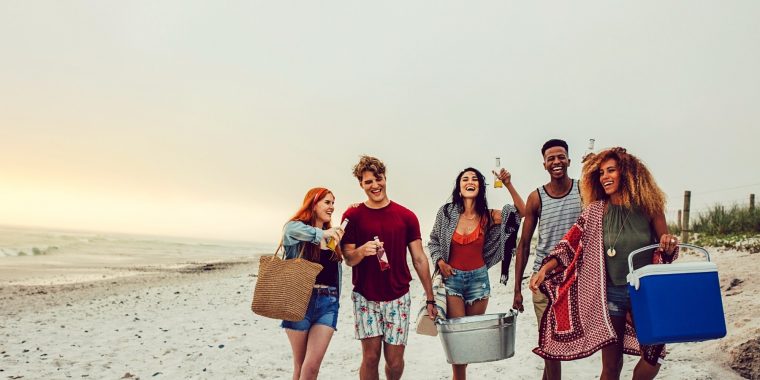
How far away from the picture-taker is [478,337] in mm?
4043

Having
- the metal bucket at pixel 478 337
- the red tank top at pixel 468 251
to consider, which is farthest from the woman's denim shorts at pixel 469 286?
the metal bucket at pixel 478 337

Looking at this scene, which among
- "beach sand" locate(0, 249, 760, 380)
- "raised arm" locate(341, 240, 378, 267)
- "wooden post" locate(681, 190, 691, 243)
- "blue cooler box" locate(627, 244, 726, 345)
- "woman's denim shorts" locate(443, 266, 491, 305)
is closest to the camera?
"blue cooler box" locate(627, 244, 726, 345)

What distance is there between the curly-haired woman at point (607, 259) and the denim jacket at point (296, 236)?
1.51 meters

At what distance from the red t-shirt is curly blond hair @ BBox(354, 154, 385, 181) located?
29cm

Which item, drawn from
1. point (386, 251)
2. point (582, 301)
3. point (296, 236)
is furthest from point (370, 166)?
point (582, 301)

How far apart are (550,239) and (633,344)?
1036 mm

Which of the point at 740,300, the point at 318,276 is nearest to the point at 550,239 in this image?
the point at 318,276

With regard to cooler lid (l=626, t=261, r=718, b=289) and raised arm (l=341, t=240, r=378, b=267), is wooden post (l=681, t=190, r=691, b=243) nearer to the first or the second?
cooler lid (l=626, t=261, r=718, b=289)

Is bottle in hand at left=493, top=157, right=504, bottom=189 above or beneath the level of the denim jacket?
above

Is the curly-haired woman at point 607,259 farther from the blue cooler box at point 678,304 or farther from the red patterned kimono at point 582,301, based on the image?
the blue cooler box at point 678,304

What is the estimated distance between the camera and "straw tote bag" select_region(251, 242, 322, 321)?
3.75 m

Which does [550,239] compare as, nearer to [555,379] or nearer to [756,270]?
[555,379]

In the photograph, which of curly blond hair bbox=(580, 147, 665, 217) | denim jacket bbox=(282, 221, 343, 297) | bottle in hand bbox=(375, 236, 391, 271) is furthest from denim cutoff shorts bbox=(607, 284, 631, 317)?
denim jacket bbox=(282, 221, 343, 297)

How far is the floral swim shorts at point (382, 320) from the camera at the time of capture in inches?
166
